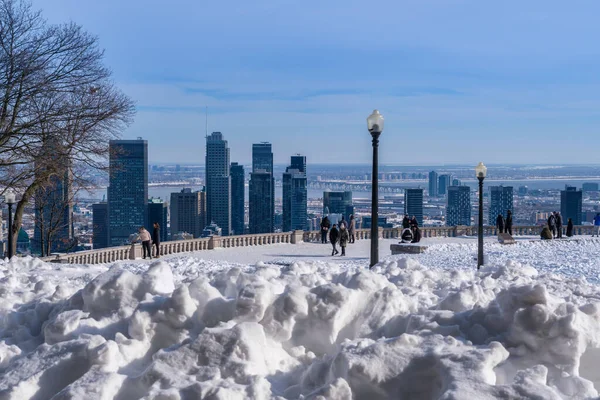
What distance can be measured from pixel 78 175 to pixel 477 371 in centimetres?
2438

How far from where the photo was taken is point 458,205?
78562 mm

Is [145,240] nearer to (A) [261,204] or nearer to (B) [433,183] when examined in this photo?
(A) [261,204]

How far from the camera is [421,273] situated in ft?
28.0

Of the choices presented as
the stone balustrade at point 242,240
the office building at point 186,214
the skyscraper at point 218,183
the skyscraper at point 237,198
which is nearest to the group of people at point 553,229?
the stone balustrade at point 242,240

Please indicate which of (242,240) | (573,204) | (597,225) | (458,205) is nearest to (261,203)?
(458,205)

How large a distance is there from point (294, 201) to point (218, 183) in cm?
2576

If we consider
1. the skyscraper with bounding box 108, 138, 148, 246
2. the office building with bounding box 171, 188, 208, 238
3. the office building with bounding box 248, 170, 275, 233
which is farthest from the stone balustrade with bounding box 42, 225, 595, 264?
the office building with bounding box 248, 170, 275, 233

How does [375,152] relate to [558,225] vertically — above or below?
above

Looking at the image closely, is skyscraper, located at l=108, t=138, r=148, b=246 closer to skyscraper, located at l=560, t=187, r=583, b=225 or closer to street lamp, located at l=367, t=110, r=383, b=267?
skyscraper, located at l=560, t=187, r=583, b=225

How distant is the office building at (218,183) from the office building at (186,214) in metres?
3.52

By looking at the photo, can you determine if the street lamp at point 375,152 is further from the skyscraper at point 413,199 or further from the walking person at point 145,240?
the skyscraper at point 413,199

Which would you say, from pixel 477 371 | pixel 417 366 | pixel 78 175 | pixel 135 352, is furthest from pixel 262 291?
pixel 78 175

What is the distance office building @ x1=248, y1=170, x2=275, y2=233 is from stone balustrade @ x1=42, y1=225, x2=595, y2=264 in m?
65.2

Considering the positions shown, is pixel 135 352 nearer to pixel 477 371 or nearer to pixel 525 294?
pixel 477 371
